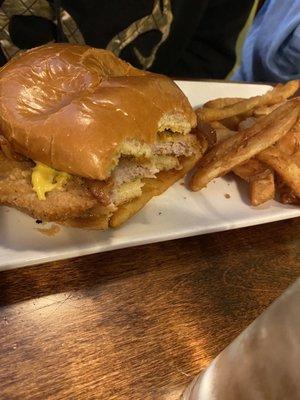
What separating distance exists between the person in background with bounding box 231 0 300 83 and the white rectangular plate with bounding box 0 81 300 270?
1.41m

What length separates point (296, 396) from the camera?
2.06 feet

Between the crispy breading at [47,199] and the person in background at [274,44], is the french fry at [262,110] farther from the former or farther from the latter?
the person in background at [274,44]

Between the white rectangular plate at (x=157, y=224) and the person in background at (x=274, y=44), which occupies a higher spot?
the person in background at (x=274, y=44)

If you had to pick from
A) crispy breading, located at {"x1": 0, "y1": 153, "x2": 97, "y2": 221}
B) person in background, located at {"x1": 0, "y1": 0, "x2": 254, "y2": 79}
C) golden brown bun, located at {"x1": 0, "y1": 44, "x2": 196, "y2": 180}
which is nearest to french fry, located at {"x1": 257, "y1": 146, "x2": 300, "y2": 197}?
golden brown bun, located at {"x1": 0, "y1": 44, "x2": 196, "y2": 180}

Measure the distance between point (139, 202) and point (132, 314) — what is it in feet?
1.08

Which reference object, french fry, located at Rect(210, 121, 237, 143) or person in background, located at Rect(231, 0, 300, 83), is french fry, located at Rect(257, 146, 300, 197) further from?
person in background, located at Rect(231, 0, 300, 83)

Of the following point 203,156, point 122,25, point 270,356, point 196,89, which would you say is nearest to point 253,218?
point 203,156

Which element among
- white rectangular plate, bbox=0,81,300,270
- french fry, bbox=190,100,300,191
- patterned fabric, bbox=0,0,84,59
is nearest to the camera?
white rectangular plate, bbox=0,81,300,270

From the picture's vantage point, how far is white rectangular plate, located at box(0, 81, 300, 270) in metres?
1.15

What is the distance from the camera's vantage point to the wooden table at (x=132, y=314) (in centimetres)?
99

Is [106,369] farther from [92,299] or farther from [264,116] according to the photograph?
[264,116]

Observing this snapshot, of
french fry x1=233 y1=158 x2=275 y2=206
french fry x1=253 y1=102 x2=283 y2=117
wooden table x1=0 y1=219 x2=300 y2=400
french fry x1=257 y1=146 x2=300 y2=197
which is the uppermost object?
french fry x1=253 y1=102 x2=283 y2=117

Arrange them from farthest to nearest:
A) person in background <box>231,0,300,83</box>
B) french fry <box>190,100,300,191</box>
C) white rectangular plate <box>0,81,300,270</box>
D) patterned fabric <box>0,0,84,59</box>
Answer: person in background <box>231,0,300,83</box> → patterned fabric <box>0,0,84,59</box> → french fry <box>190,100,300,191</box> → white rectangular plate <box>0,81,300,270</box>

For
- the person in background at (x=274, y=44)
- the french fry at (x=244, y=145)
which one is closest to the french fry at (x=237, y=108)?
the french fry at (x=244, y=145)
